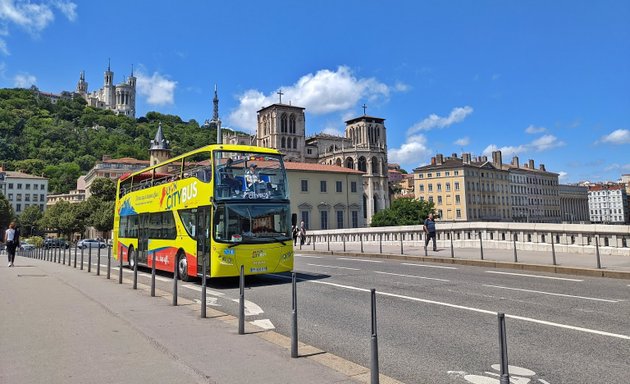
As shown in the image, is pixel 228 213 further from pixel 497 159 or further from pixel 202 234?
pixel 497 159

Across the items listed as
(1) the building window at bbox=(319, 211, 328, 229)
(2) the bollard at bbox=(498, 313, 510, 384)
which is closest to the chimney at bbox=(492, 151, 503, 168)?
(1) the building window at bbox=(319, 211, 328, 229)

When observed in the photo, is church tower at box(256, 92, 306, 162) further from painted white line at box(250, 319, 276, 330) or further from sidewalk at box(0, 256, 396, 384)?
painted white line at box(250, 319, 276, 330)

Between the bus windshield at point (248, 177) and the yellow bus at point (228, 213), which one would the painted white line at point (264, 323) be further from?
the bus windshield at point (248, 177)

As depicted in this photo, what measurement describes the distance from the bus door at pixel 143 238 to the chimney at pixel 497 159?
407ft

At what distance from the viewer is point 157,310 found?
9156mm

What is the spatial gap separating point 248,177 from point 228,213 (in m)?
1.32

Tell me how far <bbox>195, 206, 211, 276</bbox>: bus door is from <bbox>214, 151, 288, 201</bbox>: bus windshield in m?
0.73

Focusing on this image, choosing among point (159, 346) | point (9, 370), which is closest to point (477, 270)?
point (159, 346)

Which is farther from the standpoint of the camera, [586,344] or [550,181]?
[550,181]

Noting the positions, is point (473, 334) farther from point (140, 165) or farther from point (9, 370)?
point (140, 165)

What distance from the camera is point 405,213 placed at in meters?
75.6

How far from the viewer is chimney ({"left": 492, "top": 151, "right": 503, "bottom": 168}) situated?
422 ft

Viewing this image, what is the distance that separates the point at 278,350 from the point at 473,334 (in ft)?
10.1

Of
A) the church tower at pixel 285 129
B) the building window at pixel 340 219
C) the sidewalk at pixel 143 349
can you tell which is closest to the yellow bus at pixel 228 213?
the sidewalk at pixel 143 349
